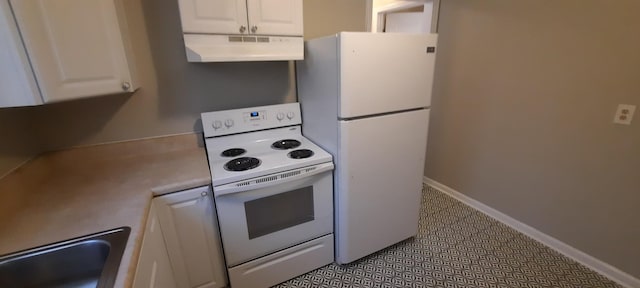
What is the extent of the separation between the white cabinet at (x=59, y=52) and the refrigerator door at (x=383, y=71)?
1.11 meters

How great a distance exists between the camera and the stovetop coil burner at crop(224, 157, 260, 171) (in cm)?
148

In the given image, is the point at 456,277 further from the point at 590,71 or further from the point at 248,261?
the point at 590,71

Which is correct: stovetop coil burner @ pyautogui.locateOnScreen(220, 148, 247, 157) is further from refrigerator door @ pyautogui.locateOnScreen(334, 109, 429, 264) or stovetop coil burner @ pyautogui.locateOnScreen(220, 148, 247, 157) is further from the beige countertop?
refrigerator door @ pyautogui.locateOnScreen(334, 109, 429, 264)

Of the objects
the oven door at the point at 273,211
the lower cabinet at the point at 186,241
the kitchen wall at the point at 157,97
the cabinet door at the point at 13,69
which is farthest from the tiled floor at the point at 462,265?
the cabinet door at the point at 13,69

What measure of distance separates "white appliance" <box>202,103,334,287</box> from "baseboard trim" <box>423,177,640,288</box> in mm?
1574

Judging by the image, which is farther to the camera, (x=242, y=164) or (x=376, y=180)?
(x=376, y=180)

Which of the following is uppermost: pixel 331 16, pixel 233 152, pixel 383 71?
pixel 331 16

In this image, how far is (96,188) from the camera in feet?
4.29

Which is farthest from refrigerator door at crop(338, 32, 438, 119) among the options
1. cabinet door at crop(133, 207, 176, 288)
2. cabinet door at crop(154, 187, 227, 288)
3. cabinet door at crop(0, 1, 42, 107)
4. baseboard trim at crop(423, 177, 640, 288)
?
baseboard trim at crop(423, 177, 640, 288)

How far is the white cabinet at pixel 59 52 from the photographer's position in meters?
0.96

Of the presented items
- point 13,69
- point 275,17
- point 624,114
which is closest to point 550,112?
point 624,114

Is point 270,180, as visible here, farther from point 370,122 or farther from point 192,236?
point 370,122

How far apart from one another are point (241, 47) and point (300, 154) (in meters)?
0.72

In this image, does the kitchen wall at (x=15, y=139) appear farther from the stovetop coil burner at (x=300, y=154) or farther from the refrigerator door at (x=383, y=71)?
the refrigerator door at (x=383, y=71)
